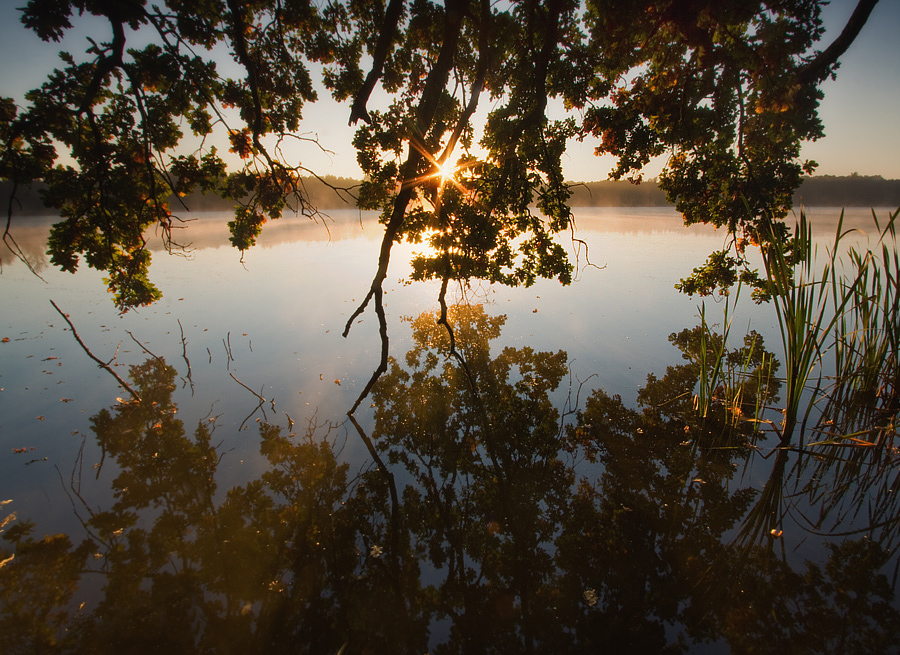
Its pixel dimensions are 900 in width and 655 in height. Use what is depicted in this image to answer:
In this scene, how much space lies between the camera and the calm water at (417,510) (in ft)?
6.98

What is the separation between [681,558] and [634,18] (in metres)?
5.01

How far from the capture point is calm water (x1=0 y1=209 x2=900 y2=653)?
2127mm

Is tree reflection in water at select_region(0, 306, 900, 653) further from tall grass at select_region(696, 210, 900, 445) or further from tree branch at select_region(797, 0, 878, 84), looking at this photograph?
tree branch at select_region(797, 0, 878, 84)

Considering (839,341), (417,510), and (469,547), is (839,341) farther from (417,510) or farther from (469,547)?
(417,510)

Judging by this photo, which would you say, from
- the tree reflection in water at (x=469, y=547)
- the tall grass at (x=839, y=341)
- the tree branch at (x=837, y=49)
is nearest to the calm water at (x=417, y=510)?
the tree reflection in water at (x=469, y=547)

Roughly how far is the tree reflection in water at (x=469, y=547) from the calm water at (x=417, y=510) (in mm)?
15

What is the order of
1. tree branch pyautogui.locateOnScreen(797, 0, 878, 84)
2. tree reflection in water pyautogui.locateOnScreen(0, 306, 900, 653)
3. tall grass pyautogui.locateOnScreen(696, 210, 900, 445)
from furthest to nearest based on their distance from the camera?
tree branch pyautogui.locateOnScreen(797, 0, 878, 84) → tall grass pyautogui.locateOnScreen(696, 210, 900, 445) → tree reflection in water pyautogui.locateOnScreen(0, 306, 900, 653)

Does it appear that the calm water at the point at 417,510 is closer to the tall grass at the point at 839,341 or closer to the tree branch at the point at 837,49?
the tall grass at the point at 839,341

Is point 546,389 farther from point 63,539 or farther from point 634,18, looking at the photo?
point 63,539

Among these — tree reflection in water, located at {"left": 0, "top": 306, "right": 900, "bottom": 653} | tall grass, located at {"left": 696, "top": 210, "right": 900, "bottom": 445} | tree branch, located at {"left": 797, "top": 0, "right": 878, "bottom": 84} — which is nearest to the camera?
tree reflection in water, located at {"left": 0, "top": 306, "right": 900, "bottom": 653}

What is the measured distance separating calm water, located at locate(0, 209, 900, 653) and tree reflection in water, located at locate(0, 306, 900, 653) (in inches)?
0.6

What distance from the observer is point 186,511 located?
9.82 ft

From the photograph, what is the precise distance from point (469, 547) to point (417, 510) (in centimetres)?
55

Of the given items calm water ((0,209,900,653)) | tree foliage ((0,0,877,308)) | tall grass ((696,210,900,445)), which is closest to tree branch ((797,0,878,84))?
tree foliage ((0,0,877,308))
